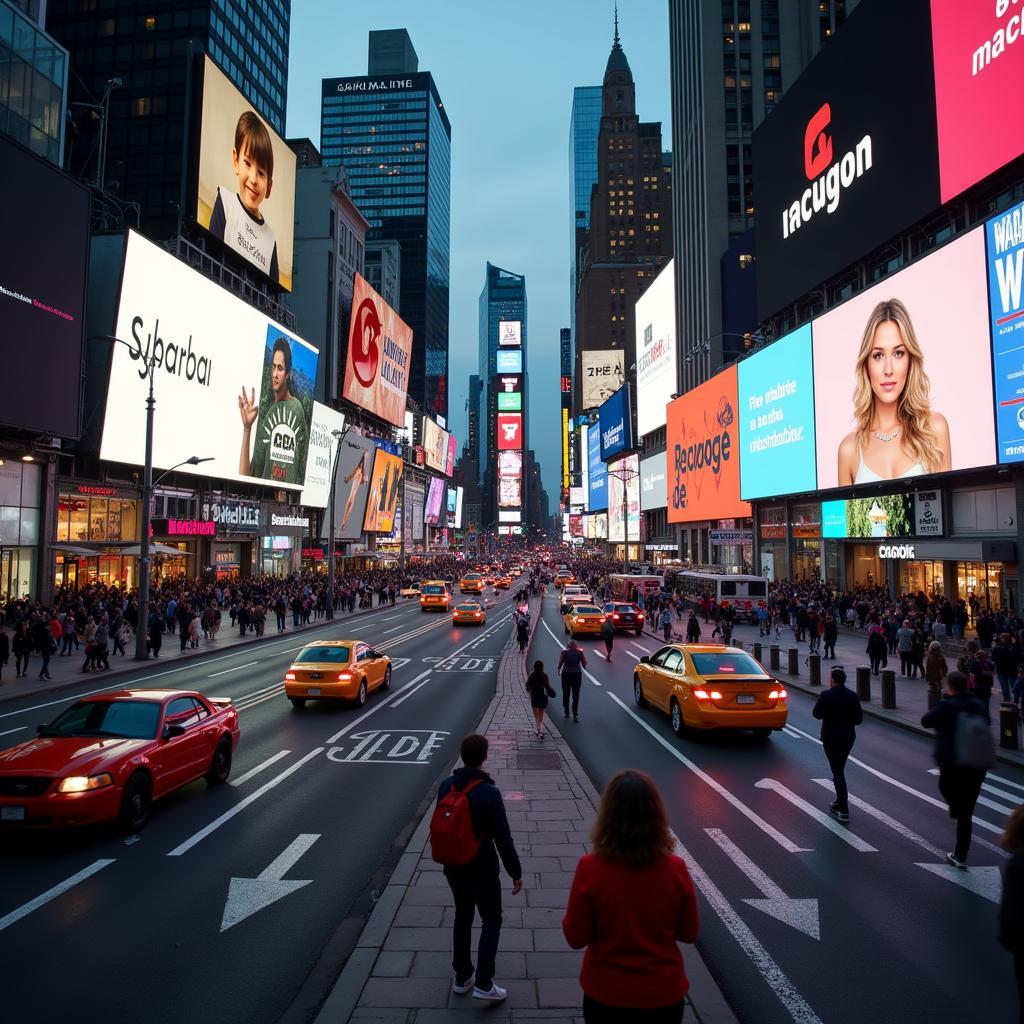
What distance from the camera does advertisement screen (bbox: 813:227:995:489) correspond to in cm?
2739

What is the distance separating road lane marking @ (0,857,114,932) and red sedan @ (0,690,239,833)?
460 mm

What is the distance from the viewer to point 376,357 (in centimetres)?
8650

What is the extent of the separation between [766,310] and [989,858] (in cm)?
5194

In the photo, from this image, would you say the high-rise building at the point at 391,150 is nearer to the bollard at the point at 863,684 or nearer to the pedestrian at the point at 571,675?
the bollard at the point at 863,684

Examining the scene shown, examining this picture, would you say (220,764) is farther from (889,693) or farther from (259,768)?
(889,693)

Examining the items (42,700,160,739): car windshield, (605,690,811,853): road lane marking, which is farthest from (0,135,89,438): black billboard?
(605,690,811,853): road lane marking

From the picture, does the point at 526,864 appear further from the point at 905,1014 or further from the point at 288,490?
the point at 288,490

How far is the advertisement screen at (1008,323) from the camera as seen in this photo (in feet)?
80.2

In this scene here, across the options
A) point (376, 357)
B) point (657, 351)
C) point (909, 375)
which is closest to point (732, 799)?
point (909, 375)

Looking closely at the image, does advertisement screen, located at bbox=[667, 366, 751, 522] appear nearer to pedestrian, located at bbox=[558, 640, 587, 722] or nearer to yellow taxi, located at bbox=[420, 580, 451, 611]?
yellow taxi, located at bbox=[420, 580, 451, 611]

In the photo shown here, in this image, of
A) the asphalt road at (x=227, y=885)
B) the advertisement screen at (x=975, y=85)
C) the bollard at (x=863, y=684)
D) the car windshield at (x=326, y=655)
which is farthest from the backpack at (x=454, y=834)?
the advertisement screen at (x=975, y=85)

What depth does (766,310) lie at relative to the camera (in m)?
53.5

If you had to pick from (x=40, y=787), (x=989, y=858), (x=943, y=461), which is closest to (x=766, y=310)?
(x=943, y=461)

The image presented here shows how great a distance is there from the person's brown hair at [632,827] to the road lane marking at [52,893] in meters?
5.53
